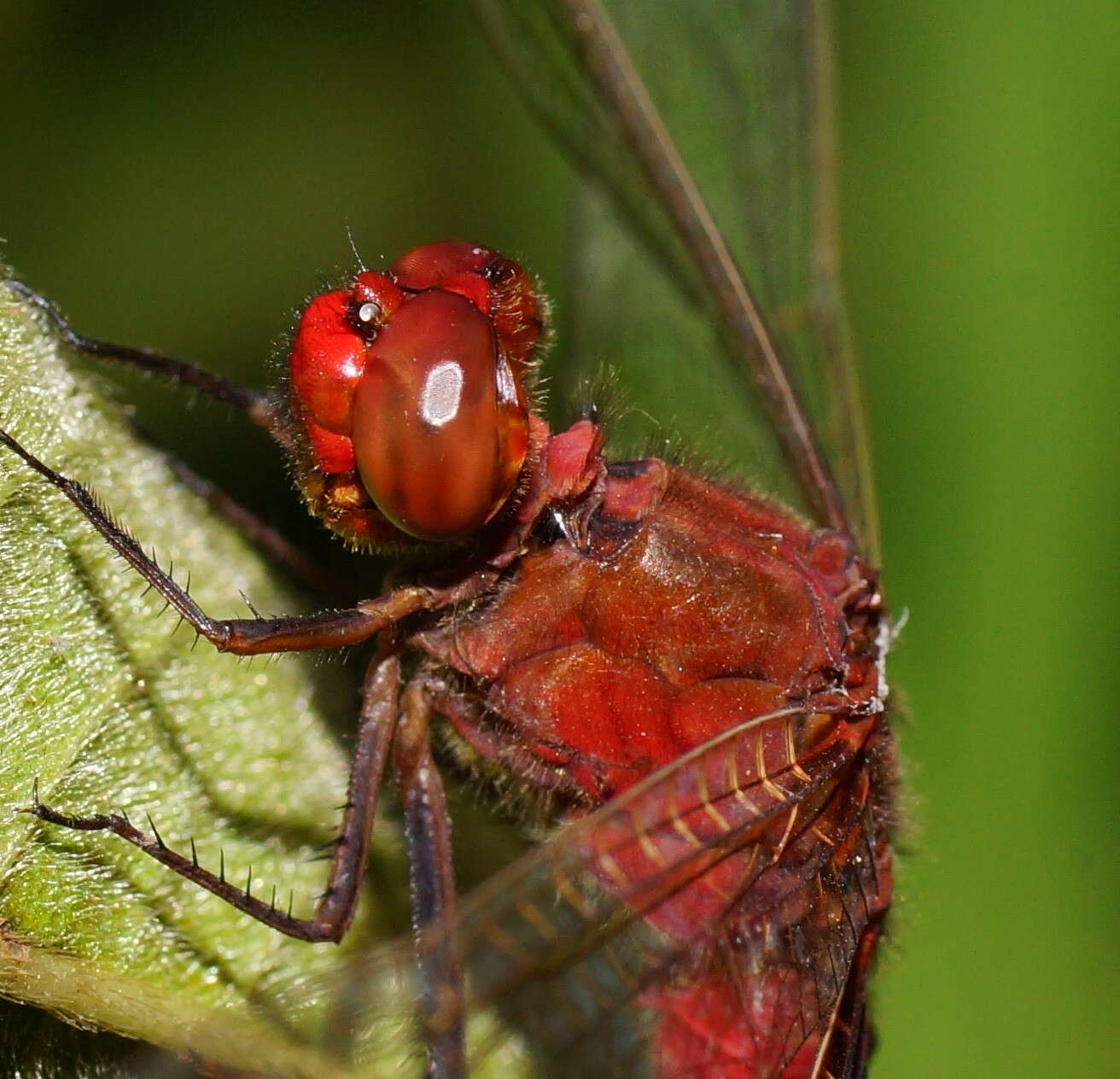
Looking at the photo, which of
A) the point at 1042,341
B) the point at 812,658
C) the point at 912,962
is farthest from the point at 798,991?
the point at 1042,341

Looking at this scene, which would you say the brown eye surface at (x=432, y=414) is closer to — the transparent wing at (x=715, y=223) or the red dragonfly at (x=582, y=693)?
the red dragonfly at (x=582, y=693)

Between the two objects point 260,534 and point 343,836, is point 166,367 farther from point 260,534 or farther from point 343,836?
point 343,836

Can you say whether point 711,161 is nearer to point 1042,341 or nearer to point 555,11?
point 555,11

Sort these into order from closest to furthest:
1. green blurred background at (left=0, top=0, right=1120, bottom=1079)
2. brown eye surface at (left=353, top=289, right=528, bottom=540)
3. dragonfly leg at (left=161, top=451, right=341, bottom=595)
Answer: brown eye surface at (left=353, top=289, right=528, bottom=540) → dragonfly leg at (left=161, top=451, right=341, bottom=595) → green blurred background at (left=0, top=0, right=1120, bottom=1079)

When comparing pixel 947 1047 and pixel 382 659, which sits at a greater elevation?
pixel 382 659

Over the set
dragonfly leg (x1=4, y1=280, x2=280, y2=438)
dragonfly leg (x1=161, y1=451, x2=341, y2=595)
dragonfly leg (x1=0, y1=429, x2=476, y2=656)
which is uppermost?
dragonfly leg (x1=4, y1=280, x2=280, y2=438)

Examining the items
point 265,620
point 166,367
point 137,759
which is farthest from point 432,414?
point 166,367

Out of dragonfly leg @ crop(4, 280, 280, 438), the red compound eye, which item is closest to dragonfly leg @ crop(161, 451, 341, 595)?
dragonfly leg @ crop(4, 280, 280, 438)

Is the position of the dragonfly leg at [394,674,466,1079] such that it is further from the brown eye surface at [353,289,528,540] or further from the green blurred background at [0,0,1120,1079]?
the green blurred background at [0,0,1120,1079]
